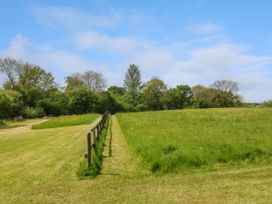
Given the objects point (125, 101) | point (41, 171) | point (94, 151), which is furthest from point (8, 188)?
point (125, 101)

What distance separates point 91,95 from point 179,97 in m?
29.6

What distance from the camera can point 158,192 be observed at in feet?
22.0

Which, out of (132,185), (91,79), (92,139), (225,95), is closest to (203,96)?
(225,95)

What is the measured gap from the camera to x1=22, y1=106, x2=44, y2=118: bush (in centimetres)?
5825

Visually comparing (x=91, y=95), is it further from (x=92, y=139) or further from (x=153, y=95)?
(x=92, y=139)

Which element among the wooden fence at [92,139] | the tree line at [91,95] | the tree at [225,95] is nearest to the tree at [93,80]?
the tree line at [91,95]

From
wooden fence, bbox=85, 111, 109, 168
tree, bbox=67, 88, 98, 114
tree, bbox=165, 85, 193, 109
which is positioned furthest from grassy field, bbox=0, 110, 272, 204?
tree, bbox=165, 85, 193, 109

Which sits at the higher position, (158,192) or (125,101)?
(125,101)

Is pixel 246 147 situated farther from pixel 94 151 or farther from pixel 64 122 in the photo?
pixel 64 122

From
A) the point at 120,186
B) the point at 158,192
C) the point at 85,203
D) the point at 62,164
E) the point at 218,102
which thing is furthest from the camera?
the point at 218,102

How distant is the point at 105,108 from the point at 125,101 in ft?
38.0

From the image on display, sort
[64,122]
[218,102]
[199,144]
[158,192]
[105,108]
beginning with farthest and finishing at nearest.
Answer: [218,102], [105,108], [64,122], [199,144], [158,192]

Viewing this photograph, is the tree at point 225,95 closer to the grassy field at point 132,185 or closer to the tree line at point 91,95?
the tree line at point 91,95

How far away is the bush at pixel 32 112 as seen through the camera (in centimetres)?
5825
